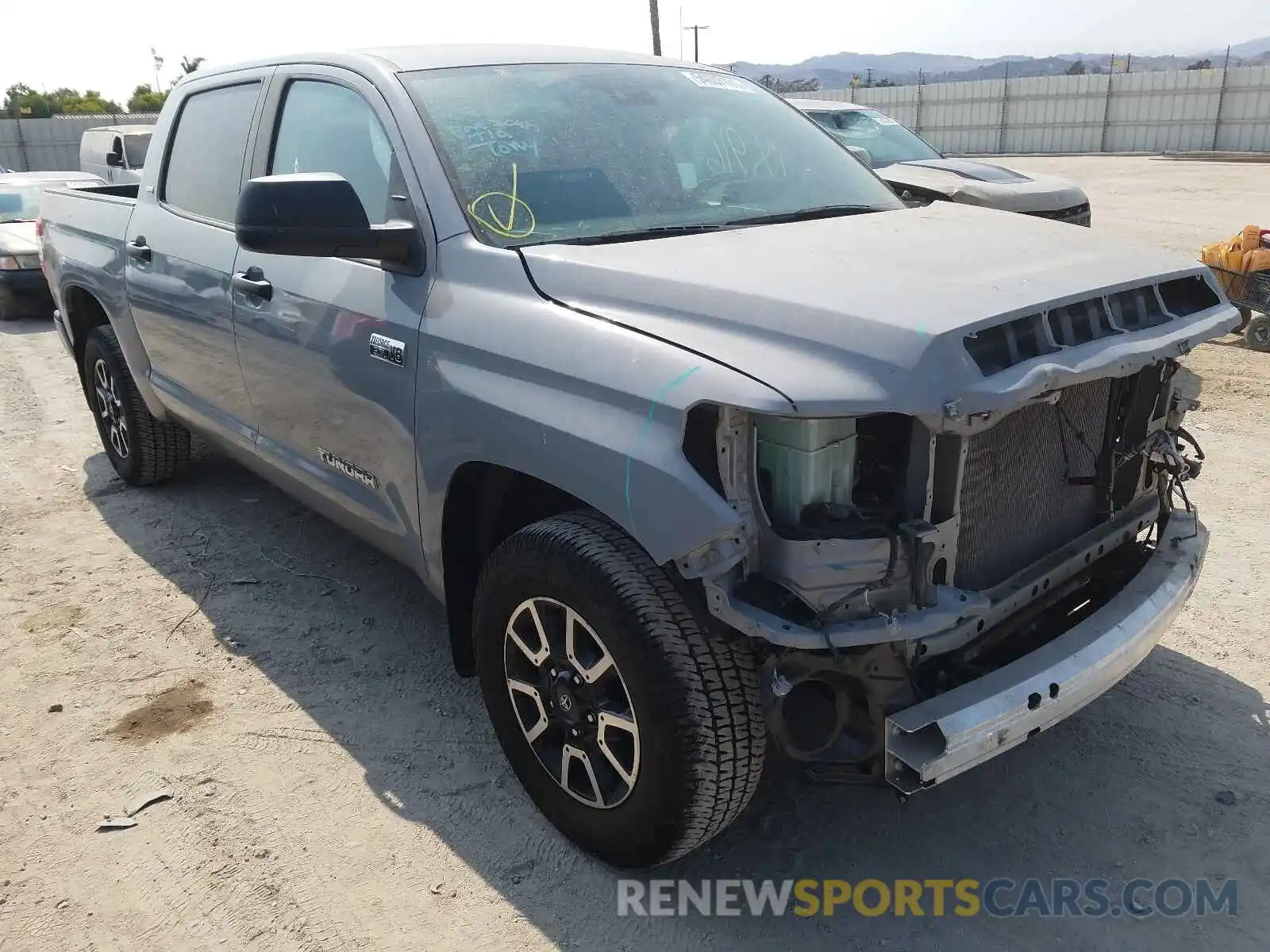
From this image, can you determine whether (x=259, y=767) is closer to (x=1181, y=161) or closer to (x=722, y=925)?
(x=722, y=925)

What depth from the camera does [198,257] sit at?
3.94m

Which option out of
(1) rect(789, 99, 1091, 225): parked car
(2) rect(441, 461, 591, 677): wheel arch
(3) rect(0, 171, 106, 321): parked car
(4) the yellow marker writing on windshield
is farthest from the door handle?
(3) rect(0, 171, 106, 321): parked car

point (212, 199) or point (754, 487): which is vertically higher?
point (212, 199)

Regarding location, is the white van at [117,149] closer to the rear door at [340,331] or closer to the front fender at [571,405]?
the rear door at [340,331]

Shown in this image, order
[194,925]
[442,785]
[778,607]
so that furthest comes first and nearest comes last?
1. [442,785]
2. [194,925]
3. [778,607]

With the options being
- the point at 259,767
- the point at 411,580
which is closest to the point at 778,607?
the point at 259,767

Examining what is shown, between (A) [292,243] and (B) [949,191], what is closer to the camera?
(A) [292,243]

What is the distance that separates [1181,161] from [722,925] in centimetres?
2783

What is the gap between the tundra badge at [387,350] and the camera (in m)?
2.85

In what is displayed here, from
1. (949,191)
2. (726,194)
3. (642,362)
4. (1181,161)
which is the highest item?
(726,194)

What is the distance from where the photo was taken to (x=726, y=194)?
317 cm

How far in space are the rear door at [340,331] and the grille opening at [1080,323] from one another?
1.58 metres

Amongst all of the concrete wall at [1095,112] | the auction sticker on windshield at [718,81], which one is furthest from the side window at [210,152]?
the concrete wall at [1095,112]

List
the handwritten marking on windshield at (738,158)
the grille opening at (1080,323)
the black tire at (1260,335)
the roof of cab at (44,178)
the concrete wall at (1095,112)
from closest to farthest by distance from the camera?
the grille opening at (1080,323), the handwritten marking on windshield at (738,158), the black tire at (1260,335), the roof of cab at (44,178), the concrete wall at (1095,112)
